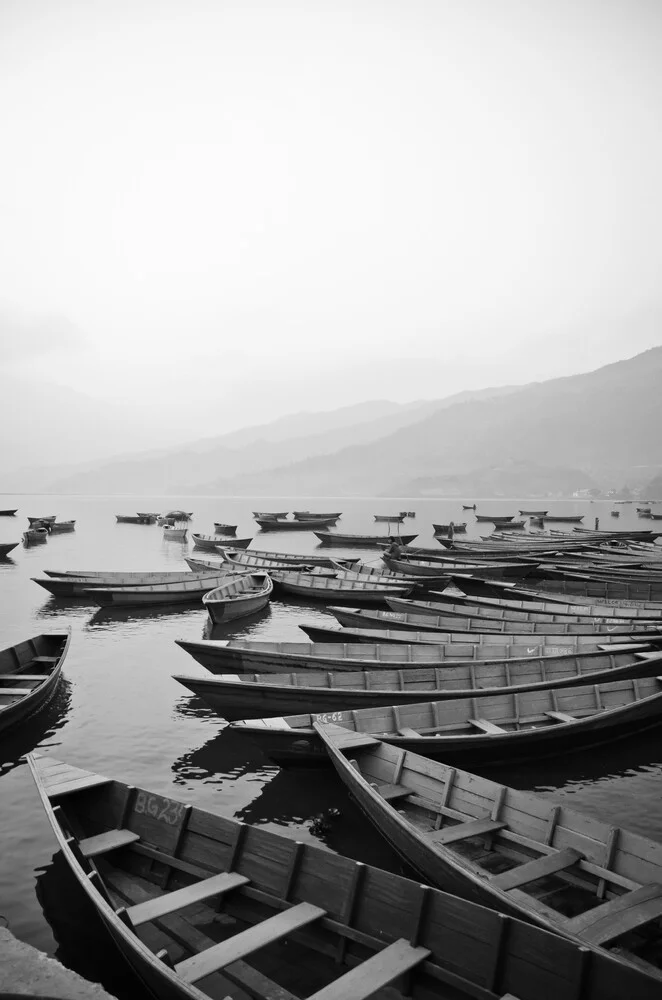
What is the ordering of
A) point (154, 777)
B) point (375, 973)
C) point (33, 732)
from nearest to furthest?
point (375, 973) → point (154, 777) → point (33, 732)

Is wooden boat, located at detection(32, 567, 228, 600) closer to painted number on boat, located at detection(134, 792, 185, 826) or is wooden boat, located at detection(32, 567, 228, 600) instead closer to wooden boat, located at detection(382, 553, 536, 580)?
wooden boat, located at detection(382, 553, 536, 580)

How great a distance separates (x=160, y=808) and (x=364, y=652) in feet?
28.6

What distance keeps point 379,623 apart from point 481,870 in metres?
12.3

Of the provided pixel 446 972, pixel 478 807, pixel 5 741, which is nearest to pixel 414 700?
pixel 478 807

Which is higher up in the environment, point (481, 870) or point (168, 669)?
point (481, 870)

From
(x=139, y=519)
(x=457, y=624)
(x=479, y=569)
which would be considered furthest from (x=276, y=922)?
(x=139, y=519)

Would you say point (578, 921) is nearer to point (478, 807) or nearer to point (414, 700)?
point (478, 807)

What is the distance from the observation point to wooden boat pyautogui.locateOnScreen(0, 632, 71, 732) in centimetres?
1202

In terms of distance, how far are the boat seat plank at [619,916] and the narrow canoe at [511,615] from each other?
1310cm

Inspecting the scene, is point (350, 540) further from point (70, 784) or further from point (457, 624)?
point (70, 784)

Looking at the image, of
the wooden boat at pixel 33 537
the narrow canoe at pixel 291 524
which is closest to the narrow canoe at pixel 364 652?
the wooden boat at pixel 33 537

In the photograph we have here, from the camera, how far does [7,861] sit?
8648 mm

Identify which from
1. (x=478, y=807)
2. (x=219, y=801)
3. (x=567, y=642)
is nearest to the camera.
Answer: (x=478, y=807)

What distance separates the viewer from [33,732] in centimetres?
1332
